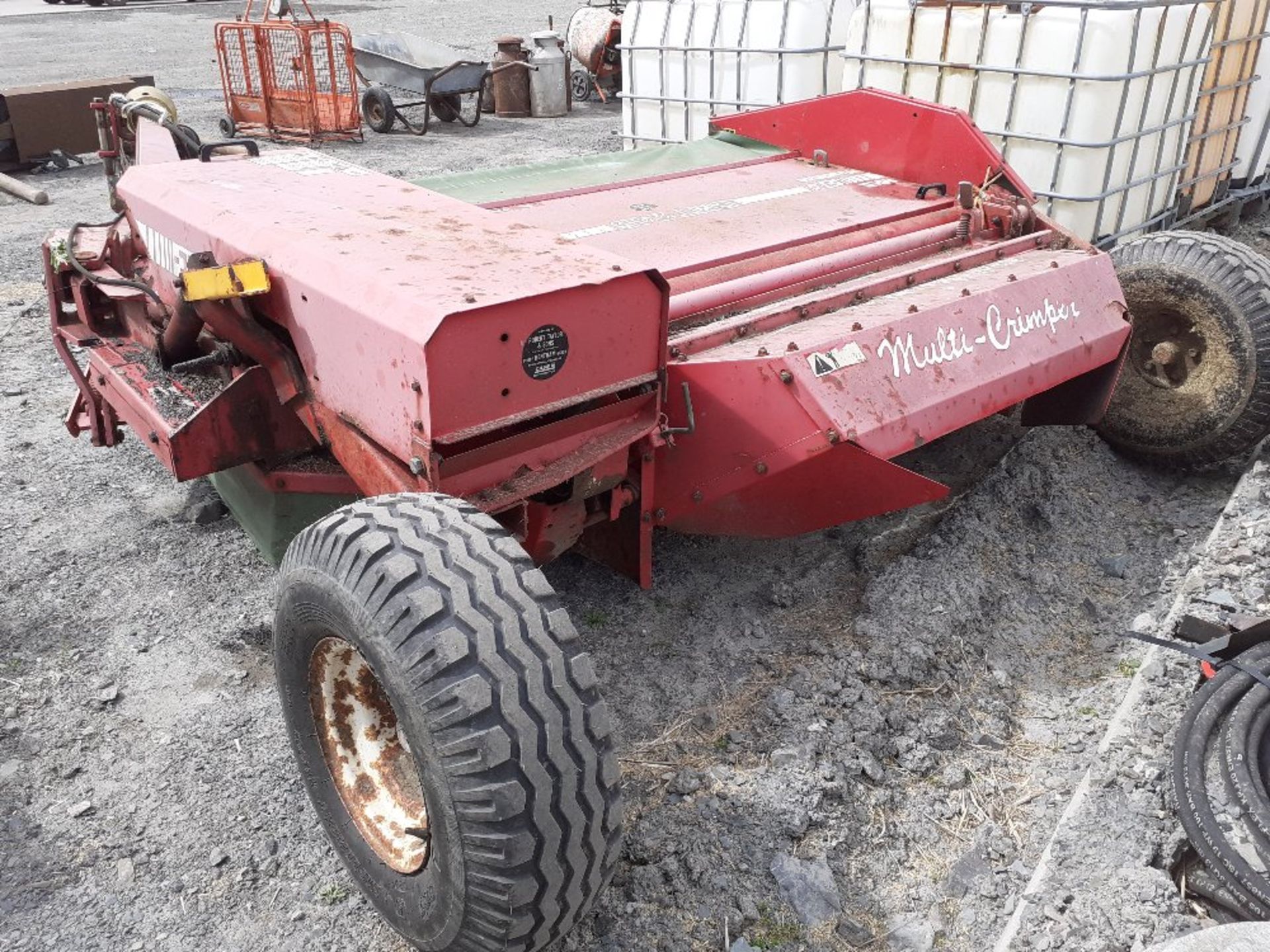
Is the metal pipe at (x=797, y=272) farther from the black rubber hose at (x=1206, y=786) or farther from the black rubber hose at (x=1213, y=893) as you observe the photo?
the black rubber hose at (x=1213, y=893)

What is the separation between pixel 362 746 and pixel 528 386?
843 millimetres

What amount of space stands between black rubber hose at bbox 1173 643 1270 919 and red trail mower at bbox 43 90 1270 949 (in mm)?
787

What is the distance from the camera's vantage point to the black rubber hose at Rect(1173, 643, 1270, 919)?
2.06m

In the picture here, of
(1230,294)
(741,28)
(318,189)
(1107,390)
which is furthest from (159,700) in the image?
(741,28)

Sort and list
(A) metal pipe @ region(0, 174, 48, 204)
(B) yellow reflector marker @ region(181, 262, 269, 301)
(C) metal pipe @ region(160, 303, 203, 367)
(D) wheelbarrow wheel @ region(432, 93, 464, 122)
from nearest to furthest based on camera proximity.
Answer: (B) yellow reflector marker @ region(181, 262, 269, 301) < (C) metal pipe @ region(160, 303, 203, 367) < (A) metal pipe @ region(0, 174, 48, 204) < (D) wheelbarrow wheel @ region(432, 93, 464, 122)

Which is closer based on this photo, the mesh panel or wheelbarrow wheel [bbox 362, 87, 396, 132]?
the mesh panel

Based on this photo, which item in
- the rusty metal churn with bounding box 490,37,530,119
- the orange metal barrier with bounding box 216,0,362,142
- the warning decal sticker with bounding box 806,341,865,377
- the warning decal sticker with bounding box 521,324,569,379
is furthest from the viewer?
the rusty metal churn with bounding box 490,37,530,119

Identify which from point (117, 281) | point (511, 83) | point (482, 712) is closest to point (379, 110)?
point (511, 83)

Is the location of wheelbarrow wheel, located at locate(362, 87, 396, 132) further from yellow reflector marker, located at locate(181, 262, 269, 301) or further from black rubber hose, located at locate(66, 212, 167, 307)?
yellow reflector marker, located at locate(181, 262, 269, 301)

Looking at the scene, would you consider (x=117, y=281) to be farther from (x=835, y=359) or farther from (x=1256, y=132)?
(x=1256, y=132)

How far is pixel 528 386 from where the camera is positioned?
2221 millimetres

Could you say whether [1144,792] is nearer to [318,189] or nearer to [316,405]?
[316,405]

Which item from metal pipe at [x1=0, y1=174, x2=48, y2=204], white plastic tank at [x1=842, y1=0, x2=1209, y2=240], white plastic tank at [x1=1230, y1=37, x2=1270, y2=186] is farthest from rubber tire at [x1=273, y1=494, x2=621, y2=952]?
metal pipe at [x1=0, y1=174, x2=48, y2=204]

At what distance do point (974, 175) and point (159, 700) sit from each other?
3275 millimetres
